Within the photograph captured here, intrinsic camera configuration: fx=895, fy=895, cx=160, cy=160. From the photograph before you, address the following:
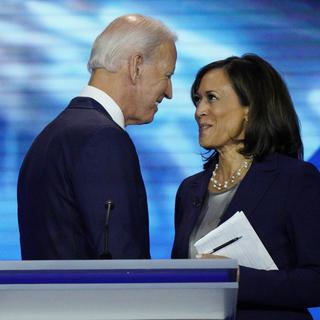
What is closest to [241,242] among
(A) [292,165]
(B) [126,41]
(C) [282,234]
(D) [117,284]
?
(C) [282,234]

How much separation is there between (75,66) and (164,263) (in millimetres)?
2582

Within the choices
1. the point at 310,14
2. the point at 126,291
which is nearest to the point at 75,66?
the point at 310,14

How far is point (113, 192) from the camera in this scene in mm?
2051

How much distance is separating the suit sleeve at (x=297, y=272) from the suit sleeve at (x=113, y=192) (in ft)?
1.29

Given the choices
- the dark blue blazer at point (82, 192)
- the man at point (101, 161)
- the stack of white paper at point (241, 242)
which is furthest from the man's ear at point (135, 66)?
the stack of white paper at point (241, 242)

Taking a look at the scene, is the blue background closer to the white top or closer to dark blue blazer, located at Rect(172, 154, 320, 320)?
dark blue blazer, located at Rect(172, 154, 320, 320)

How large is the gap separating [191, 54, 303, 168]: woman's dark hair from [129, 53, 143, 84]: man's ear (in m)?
0.50

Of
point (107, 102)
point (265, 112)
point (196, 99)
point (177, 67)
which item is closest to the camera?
point (107, 102)

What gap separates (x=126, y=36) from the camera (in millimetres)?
2334

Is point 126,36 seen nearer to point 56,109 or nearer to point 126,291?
point 126,291

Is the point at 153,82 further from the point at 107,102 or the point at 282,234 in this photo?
the point at 282,234

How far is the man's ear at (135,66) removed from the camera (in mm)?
2322

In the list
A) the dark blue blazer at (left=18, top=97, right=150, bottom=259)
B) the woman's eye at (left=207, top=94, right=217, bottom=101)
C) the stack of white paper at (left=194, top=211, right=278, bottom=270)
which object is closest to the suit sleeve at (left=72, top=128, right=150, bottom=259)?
the dark blue blazer at (left=18, top=97, right=150, bottom=259)

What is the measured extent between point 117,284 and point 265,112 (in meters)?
1.28
